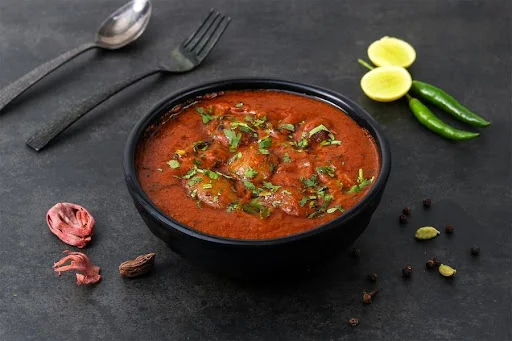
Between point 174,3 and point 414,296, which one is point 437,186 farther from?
point 174,3

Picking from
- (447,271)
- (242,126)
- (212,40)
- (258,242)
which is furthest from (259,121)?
(212,40)

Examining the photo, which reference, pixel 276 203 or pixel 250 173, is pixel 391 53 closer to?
pixel 250 173

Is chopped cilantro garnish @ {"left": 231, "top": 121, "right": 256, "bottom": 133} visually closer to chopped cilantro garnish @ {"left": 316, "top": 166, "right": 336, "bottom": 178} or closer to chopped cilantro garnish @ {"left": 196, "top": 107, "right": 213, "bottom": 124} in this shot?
chopped cilantro garnish @ {"left": 196, "top": 107, "right": 213, "bottom": 124}

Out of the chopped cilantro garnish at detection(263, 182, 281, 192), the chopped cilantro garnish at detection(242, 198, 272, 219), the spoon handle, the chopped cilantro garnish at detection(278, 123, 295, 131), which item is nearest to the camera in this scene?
the chopped cilantro garnish at detection(242, 198, 272, 219)

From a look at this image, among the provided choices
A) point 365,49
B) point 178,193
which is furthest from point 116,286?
point 365,49

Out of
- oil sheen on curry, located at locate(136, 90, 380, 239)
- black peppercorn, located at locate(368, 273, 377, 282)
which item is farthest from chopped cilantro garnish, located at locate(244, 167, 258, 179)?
black peppercorn, located at locate(368, 273, 377, 282)

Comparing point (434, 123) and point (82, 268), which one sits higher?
point (82, 268)
